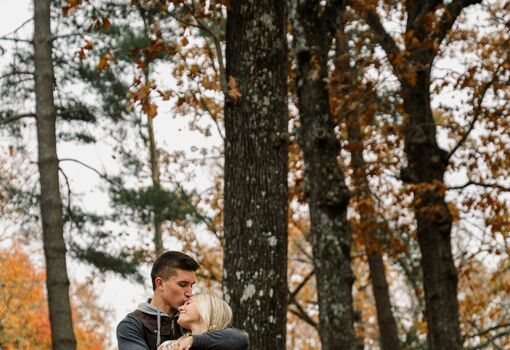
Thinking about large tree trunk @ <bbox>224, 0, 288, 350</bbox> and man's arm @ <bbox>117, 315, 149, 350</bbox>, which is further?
large tree trunk @ <bbox>224, 0, 288, 350</bbox>

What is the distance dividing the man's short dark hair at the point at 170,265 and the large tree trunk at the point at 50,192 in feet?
25.9

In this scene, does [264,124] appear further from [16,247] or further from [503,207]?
[16,247]

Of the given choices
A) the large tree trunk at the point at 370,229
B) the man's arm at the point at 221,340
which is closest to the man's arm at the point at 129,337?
the man's arm at the point at 221,340

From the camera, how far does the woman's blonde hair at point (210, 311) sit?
14.1 feet

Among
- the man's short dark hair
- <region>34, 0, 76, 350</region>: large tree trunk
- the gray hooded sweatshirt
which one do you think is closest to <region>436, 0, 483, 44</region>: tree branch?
<region>34, 0, 76, 350</region>: large tree trunk

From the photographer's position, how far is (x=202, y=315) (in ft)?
14.1

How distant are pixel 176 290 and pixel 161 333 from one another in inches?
9.7

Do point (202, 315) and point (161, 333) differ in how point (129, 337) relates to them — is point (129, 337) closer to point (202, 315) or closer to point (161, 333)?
point (161, 333)

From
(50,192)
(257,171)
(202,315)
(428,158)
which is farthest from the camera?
(428,158)

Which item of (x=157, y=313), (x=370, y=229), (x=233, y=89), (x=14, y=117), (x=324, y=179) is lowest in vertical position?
(x=157, y=313)

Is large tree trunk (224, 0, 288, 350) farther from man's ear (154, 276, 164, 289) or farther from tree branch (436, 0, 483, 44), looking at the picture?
tree branch (436, 0, 483, 44)

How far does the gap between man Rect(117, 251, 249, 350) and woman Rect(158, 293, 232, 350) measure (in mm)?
74

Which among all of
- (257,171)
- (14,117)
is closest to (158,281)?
(257,171)

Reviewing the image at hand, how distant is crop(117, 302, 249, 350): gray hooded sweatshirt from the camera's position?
420 cm
